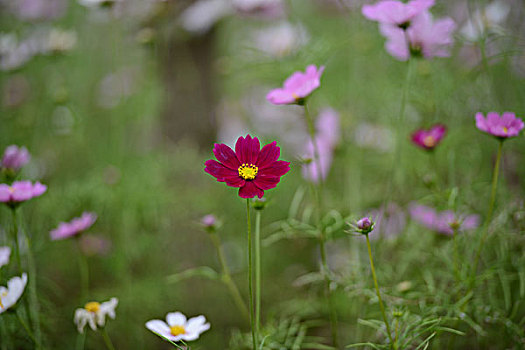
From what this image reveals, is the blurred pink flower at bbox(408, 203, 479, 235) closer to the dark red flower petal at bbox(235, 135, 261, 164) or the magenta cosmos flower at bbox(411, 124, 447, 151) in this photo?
the magenta cosmos flower at bbox(411, 124, 447, 151)

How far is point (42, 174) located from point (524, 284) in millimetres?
1138

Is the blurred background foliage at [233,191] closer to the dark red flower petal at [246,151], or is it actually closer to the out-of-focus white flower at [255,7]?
the out-of-focus white flower at [255,7]

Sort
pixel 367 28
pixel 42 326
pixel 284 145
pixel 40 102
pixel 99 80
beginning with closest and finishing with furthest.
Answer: pixel 42 326, pixel 367 28, pixel 40 102, pixel 284 145, pixel 99 80

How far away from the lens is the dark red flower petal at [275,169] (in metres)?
0.47

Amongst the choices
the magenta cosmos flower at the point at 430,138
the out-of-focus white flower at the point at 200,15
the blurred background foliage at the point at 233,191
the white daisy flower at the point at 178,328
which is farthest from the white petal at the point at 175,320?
the out-of-focus white flower at the point at 200,15

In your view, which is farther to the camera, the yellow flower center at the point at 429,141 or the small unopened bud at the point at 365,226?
the yellow flower center at the point at 429,141

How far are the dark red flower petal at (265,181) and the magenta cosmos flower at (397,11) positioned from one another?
0.93 ft

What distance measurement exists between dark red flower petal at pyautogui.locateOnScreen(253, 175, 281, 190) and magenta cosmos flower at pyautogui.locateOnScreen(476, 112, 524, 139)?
274mm

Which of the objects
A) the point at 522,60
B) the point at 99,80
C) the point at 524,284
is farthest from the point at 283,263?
the point at 99,80

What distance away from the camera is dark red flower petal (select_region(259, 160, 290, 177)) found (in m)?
0.47

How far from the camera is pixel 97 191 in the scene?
0.95 m

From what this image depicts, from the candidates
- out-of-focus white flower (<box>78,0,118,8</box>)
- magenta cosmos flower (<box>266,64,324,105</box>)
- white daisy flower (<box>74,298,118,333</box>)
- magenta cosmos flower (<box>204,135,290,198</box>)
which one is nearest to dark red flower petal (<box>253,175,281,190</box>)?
magenta cosmos flower (<box>204,135,290,198</box>)

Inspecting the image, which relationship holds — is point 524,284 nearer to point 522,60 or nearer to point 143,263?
point 522,60

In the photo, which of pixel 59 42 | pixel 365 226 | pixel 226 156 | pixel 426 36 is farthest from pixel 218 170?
pixel 59 42
